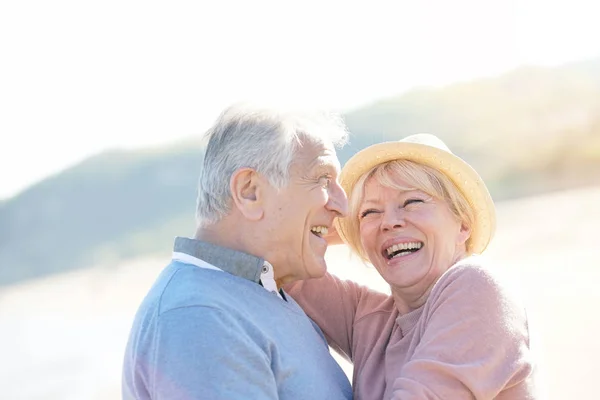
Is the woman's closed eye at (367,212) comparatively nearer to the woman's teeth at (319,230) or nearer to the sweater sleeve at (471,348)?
the woman's teeth at (319,230)

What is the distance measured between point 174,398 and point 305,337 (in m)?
0.50

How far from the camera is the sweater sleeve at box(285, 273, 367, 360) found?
271 centimetres

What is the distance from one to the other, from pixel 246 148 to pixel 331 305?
834mm

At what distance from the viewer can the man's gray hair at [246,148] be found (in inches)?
83.1

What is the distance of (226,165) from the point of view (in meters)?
2.12

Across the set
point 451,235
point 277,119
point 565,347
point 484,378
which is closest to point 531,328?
point 484,378

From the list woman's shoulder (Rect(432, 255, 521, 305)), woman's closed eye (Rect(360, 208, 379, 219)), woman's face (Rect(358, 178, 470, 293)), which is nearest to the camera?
woman's shoulder (Rect(432, 255, 521, 305))

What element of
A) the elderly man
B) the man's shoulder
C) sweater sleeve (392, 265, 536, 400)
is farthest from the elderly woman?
the man's shoulder

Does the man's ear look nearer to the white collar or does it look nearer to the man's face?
the man's face

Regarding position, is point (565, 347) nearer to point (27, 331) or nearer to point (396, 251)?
point (396, 251)

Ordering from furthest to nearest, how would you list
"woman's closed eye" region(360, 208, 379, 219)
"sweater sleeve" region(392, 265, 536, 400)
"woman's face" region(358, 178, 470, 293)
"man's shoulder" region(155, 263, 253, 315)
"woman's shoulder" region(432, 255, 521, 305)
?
"woman's closed eye" region(360, 208, 379, 219) < "woman's face" region(358, 178, 470, 293) < "woman's shoulder" region(432, 255, 521, 305) < "sweater sleeve" region(392, 265, 536, 400) < "man's shoulder" region(155, 263, 253, 315)

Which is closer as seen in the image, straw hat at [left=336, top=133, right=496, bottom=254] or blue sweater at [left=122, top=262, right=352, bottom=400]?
blue sweater at [left=122, top=262, right=352, bottom=400]

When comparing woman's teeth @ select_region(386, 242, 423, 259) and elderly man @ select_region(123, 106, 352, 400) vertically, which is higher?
elderly man @ select_region(123, 106, 352, 400)

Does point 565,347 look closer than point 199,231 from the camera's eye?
No
